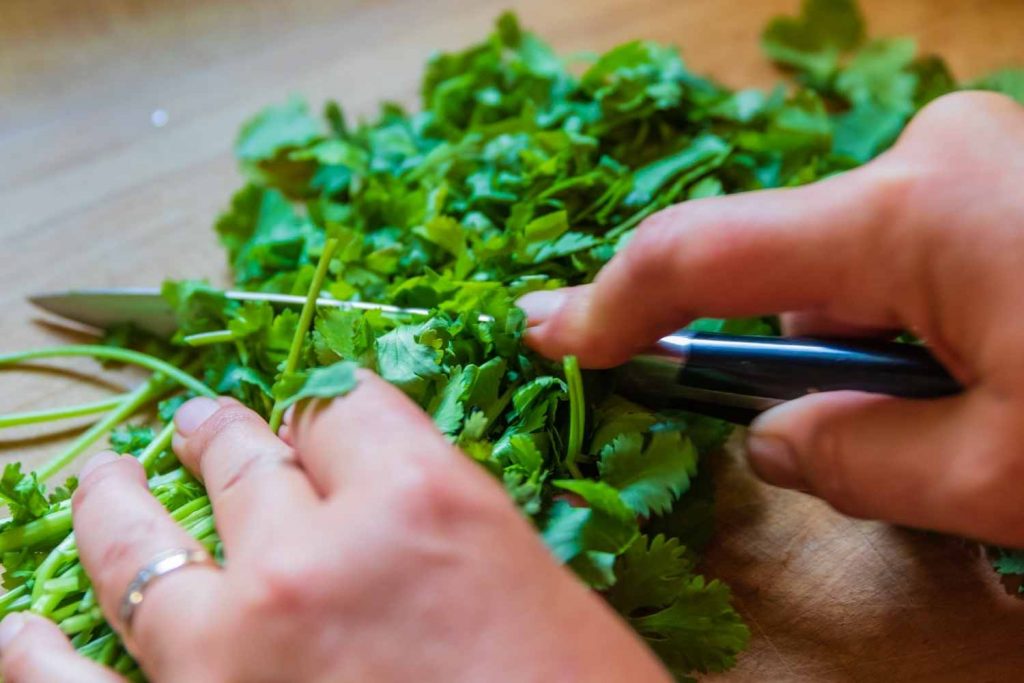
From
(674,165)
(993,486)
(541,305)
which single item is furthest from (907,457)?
(674,165)

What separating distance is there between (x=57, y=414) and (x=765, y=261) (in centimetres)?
92

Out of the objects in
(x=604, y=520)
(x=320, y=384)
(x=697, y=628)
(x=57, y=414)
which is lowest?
(x=697, y=628)

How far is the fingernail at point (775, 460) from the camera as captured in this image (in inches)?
32.8

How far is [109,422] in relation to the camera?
1145mm

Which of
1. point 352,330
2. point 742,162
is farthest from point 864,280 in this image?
point 742,162

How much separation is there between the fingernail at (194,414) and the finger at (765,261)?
44 cm

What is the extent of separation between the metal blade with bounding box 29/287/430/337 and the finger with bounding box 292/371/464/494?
46cm

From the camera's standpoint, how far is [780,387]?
0.87 meters

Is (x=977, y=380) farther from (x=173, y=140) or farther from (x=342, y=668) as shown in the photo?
(x=173, y=140)

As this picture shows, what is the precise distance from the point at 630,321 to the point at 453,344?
213 mm

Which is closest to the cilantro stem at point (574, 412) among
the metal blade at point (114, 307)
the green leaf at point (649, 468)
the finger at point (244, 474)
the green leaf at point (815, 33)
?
the green leaf at point (649, 468)

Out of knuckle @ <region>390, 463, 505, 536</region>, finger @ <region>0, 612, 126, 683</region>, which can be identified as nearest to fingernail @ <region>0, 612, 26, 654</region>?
finger @ <region>0, 612, 126, 683</region>

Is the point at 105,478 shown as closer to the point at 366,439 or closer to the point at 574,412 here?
the point at 366,439

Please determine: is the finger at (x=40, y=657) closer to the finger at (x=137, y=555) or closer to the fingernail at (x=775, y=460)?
the finger at (x=137, y=555)
